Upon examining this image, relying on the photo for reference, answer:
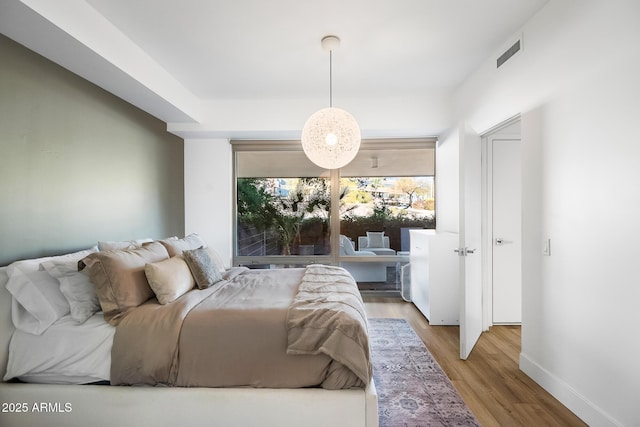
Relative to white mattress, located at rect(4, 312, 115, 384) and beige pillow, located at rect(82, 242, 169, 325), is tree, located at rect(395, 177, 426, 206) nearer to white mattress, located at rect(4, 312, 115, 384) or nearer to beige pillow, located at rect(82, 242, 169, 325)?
beige pillow, located at rect(82, 242, 169, 325)

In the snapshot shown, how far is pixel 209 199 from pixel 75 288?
2580 mm

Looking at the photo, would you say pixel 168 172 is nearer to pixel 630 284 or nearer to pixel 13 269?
pixel 13 269

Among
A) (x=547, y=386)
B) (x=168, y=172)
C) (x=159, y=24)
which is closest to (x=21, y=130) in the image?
(x=159, y=24)

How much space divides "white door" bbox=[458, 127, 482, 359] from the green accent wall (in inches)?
125

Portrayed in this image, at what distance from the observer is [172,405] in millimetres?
1643

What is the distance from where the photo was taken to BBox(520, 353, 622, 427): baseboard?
170cm

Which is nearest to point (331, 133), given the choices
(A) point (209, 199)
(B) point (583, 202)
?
(B) point (583, 202)

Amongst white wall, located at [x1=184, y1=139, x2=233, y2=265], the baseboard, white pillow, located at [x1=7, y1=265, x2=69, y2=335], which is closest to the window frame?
white wall, located at [x1=184, y1=139, x2=233, y2=265]

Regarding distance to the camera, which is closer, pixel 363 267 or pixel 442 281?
pixel 442 281

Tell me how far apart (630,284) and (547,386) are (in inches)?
40.0

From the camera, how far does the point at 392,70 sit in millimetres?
3139

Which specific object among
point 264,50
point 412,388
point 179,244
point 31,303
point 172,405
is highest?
point 264,50

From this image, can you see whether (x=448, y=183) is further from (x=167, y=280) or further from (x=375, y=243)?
(x=167, y=280)

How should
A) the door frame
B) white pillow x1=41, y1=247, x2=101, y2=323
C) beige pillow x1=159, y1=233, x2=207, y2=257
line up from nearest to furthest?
white pillow x1=41, y1=247, x2=101, y2=323, beige pillow x1=159, y1=233, x2=207, y2=257, the door frame
